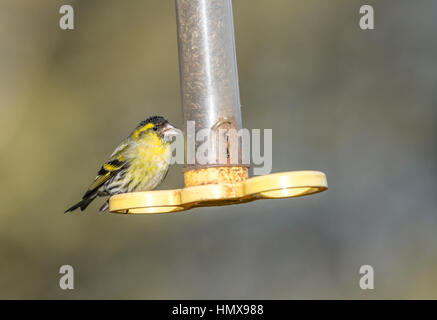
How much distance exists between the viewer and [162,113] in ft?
37.5

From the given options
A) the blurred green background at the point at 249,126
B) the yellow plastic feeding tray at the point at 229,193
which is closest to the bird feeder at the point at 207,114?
the yellow plastic feeding tray at the point at 229,193

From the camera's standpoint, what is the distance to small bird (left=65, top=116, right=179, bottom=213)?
6.59 meters

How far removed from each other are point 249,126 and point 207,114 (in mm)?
5673

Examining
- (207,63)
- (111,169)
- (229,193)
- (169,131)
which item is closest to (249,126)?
(169,131)

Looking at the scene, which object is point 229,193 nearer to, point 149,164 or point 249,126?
point 149,164

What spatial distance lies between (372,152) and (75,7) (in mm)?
5543

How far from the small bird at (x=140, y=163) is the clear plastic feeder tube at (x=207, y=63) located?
857 mm

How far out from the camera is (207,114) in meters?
5.66

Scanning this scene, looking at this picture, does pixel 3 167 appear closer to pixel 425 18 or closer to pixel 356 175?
A: pixel 356 175

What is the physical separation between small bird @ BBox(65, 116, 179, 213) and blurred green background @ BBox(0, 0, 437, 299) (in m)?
4.01
